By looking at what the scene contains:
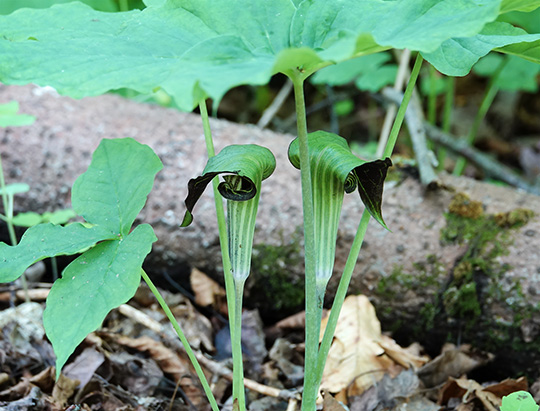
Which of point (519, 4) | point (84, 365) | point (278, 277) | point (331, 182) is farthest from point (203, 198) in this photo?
point (519, 4)

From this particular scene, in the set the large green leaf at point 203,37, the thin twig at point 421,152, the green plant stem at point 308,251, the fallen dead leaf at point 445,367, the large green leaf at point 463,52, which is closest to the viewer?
the large green leaf at point 203,37

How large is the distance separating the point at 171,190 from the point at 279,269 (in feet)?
1.75

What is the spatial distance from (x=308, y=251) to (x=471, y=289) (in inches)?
37.1

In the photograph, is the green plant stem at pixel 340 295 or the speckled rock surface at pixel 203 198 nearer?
the green plant stem at pixel 340 295

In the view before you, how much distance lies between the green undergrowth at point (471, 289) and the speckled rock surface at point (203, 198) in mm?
21

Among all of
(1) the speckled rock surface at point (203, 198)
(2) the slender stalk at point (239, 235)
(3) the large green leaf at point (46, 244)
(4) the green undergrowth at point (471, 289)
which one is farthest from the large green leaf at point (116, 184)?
(4) the green undergrowth at point (471, 289)

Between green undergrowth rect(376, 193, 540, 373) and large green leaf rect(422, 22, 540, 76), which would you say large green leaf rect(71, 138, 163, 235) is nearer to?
large green leaf rect(422, 22, 540, 76)

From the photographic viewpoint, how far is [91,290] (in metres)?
0.94

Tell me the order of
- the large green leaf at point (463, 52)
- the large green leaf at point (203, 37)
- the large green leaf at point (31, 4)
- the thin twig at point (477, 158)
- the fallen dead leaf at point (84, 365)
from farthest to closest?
1. the large green leaf at point (31, 4)
2. the thin twig at point (477, 158)
3. the fallen dead leaf at point (84, 365)
4. the large green leaf at point (463, 52)
5. the large green leaf at point (203, 37)

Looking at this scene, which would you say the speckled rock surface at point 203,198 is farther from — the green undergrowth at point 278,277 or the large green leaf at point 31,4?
the large green leaf at point 31,4

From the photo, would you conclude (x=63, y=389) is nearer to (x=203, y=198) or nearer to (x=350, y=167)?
(x=203, y=198)

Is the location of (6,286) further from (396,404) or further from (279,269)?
(396,404)

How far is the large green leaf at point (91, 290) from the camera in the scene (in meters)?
0.88

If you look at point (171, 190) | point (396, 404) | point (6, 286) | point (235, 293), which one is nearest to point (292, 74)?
point (235, 293)
